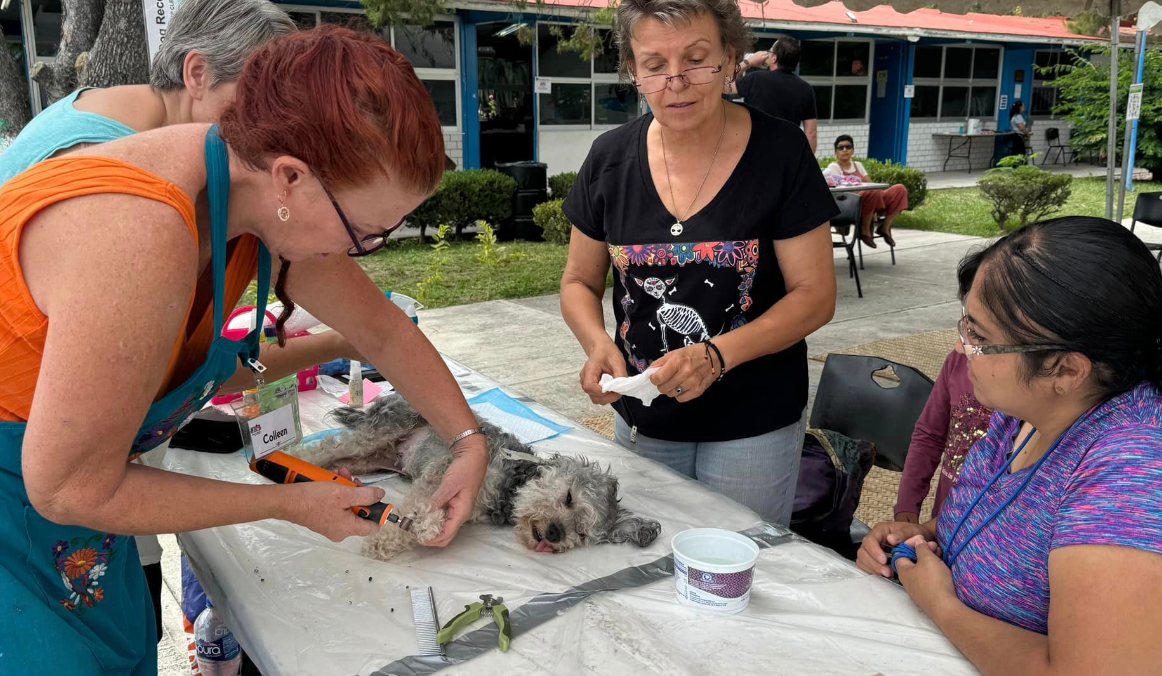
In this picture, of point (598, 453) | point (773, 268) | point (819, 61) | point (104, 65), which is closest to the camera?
point (773, 268)

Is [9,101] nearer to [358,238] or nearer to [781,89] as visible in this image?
[358,238]

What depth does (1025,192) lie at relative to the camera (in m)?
12.0

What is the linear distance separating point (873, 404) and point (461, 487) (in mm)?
1809

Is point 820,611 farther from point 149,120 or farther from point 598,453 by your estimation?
point 149,120

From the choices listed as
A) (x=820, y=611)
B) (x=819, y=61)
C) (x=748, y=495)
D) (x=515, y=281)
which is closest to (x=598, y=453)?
(x=748, y=495)

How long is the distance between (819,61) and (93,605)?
2108 centimetres

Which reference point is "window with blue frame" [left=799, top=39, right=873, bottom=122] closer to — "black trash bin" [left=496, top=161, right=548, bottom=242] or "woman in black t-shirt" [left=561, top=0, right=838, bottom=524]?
"black trash bin" [left=496, top=161, right=548, bottom=242]

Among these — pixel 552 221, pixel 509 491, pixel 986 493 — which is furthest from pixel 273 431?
pixel 552 221

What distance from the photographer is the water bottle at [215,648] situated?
7.81 ft

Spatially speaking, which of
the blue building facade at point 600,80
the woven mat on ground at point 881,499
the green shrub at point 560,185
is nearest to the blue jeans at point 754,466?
Answer: the blue building facade at point 600,80

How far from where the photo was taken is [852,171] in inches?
428

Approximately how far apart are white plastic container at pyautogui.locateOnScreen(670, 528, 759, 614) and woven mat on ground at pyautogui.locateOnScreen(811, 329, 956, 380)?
4831 mm

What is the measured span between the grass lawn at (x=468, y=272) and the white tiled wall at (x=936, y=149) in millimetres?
14681

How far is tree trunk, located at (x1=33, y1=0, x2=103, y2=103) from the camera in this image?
468 cm
